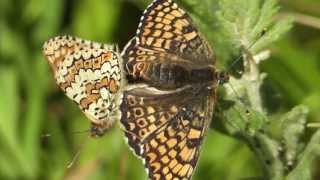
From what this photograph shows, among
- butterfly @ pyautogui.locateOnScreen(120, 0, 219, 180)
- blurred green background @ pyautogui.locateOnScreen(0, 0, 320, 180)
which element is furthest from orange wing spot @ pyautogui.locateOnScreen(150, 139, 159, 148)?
blurred green background @ pyautogui.locateOnScreen(0, 0, 320, 180)

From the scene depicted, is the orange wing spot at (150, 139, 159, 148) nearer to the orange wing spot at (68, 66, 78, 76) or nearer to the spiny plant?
the spiny plant

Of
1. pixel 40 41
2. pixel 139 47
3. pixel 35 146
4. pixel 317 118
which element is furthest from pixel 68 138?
pixel 139 47

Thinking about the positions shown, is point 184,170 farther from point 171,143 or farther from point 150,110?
point 150,110

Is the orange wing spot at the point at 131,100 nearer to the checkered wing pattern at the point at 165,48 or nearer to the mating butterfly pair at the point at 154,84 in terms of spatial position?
the mating butterfly pair at the point at 154,84

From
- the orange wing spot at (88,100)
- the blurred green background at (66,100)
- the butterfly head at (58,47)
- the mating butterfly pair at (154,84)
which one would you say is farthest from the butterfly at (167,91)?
the blurred green background at (66,100)

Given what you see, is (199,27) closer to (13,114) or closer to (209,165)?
(209,165)

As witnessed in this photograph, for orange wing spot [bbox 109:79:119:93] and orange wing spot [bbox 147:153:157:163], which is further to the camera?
orange wing spot [bbox 109:79:119:93]

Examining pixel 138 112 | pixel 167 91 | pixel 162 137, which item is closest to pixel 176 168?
pixel 162 137
